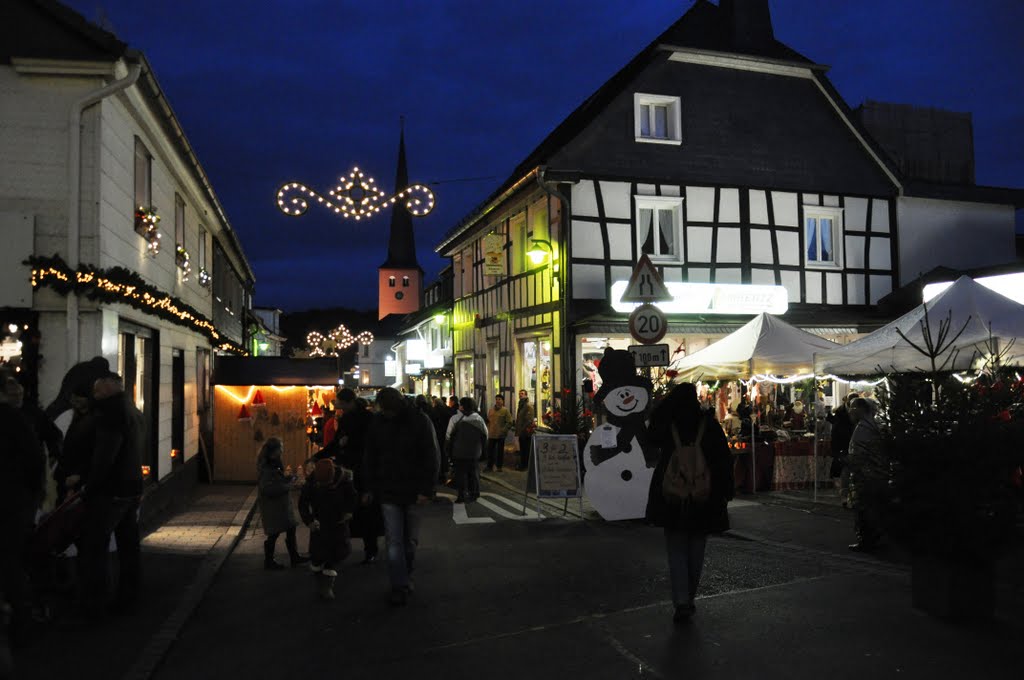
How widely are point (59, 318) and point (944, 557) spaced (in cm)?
859

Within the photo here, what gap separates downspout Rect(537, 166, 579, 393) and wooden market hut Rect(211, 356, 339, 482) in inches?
205

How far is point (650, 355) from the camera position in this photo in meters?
11.4

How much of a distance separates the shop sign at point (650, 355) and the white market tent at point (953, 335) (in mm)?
2875

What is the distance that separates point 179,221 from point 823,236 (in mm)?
15358

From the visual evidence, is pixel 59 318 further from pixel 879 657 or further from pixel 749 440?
pixel 749 440

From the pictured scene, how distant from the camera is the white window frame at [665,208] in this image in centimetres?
2069

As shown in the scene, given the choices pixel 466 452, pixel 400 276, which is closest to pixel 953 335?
pixel 466 452

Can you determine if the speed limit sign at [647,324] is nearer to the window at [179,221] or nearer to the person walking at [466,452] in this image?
the person walking at [466,452]

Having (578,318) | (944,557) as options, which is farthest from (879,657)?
(578,318)

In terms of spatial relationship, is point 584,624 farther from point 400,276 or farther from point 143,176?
point 400,276

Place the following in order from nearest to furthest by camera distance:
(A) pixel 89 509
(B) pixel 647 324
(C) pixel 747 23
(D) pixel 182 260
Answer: (A) pixel 89 509 → (B) pixel 647 324 → (D) pixel 182 260 → (C) pixel 747 23

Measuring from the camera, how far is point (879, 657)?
5.37 metres

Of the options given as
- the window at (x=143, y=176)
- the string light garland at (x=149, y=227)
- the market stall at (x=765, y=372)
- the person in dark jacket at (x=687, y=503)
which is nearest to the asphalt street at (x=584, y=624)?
the person in dark jacket at (x=687, y=503)

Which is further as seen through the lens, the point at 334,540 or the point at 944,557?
the point at 334,540
